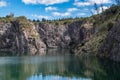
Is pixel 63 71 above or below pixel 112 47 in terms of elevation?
below

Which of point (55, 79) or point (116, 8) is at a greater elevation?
point (116, 8)

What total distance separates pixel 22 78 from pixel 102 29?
317ft

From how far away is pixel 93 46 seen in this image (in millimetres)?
154375

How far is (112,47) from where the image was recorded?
403ft

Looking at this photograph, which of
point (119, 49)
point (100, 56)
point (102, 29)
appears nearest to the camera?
point (119, 49)

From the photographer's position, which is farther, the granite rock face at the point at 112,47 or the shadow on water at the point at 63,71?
the granite rock face at the point at 112,47

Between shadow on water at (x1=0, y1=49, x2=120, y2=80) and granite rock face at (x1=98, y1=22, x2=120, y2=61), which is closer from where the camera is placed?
shadow on water at (x1=0, y1=49, x2=120, y2=80)

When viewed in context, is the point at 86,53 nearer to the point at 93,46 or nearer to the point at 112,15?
the point at 93,46

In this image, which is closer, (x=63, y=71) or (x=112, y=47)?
(x=63, y=71)

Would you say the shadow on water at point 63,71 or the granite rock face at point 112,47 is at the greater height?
the granite rock face at point 112,47

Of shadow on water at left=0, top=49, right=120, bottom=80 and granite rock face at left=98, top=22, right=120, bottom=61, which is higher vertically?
granite rock face at left=98, top=22, right=120, bottom=61

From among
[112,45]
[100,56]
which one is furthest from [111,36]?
[100,56]

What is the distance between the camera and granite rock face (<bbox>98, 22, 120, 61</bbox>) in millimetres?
114419

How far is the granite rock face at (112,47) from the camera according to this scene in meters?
114
